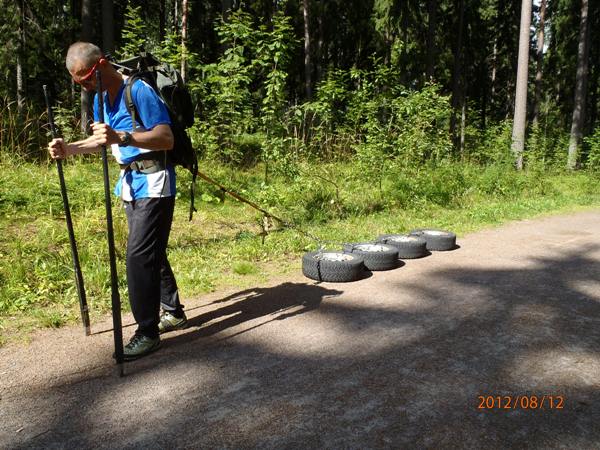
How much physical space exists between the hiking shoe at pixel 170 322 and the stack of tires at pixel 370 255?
1.89 m

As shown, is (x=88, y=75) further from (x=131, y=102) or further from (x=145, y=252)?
(x=145, y=252)

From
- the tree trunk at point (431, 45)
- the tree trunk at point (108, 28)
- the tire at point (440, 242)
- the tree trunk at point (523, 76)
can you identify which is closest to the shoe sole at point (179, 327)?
the tire at point (440, 242)

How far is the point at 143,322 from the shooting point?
11.4ft

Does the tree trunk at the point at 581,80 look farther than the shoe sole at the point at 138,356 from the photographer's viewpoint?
Yes

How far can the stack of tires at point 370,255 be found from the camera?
5395 mm

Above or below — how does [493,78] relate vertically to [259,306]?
above

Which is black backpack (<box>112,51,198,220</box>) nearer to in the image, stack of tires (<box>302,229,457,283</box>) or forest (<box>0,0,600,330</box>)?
forest (<box>0,0,600,330</box>)

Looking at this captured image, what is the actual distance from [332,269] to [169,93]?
9.22ft

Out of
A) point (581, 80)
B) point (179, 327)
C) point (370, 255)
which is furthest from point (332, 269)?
point (581, 80)

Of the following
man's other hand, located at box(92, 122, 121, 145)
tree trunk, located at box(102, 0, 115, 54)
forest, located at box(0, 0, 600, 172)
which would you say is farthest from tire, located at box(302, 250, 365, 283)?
tree trunk, located at box(102, 0, 115, 54)

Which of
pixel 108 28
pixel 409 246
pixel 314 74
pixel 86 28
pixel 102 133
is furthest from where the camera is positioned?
pixel 314 74

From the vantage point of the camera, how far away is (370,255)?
5.87m

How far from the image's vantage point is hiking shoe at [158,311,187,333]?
13.0ft
